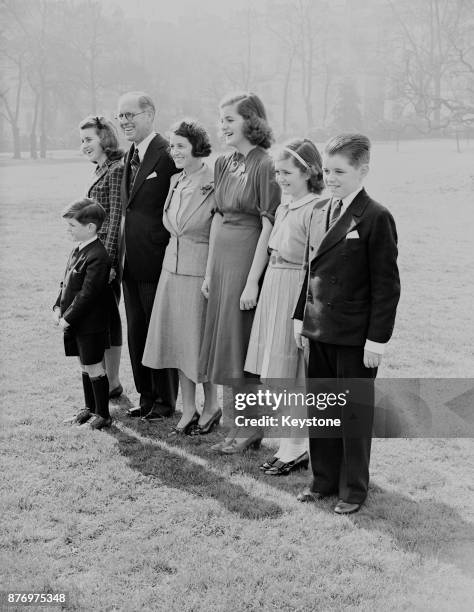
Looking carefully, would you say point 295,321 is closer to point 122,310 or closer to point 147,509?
point 147,509

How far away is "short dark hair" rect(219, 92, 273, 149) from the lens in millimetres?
4047

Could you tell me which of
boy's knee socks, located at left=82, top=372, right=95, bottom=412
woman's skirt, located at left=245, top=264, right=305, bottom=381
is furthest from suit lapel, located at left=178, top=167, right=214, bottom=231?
boy's knee socks, located at left=82, top=372, right=95, bottom=412

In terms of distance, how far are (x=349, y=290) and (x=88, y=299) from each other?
1.76m

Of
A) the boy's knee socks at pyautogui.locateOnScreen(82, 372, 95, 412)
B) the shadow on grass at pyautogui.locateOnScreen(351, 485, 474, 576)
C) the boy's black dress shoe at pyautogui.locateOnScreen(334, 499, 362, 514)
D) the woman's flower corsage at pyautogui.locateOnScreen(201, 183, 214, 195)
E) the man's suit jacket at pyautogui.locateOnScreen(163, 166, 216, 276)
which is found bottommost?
the shadow on grass at pyautogui.locateOnScreen(351, 485, 474, 576)

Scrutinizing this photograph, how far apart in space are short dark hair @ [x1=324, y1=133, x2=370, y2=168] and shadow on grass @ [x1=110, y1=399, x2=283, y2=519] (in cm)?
169

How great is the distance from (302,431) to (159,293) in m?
1.22

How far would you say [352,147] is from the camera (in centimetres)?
330

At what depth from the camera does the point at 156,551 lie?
321cm

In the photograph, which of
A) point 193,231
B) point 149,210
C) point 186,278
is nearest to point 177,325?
point 186,278

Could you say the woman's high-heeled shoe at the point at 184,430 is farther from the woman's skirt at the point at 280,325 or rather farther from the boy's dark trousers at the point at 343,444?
the boy's dark trousers at the point at 343,444

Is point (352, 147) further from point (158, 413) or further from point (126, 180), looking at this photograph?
point (158, 413)

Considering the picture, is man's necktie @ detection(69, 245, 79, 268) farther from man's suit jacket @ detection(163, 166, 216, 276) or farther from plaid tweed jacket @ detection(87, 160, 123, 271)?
man's suit jacket @ detection(163, 166, 216, 276)

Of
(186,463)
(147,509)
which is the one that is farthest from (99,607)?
(186,463)

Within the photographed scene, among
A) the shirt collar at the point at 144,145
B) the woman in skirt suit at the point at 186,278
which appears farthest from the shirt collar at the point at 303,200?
the shirt collar at the point at 144,145
